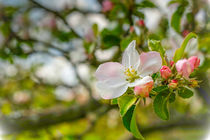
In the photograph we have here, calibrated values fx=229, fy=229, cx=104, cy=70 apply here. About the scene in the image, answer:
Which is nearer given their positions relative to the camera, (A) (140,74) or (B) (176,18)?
(A) (140,74)

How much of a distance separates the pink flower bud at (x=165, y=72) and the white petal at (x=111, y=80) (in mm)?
124

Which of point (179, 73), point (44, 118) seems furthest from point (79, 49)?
point (179, 73)

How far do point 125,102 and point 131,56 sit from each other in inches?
7.2

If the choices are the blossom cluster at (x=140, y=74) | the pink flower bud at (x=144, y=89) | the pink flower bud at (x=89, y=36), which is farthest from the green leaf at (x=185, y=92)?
the pink flower bud at (x=89, y=36)

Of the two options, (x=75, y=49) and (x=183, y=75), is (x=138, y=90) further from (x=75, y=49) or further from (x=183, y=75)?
(x=75, y=49)

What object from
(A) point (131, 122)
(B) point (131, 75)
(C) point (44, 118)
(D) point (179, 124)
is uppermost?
(B) point (131, 75)

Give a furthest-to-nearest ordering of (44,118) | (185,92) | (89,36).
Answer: (44,118) → (89,36) → (185,92)

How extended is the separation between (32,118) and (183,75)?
1623mm

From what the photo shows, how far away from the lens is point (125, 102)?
2.25 ft

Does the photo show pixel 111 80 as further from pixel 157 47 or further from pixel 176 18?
pixel 176 18

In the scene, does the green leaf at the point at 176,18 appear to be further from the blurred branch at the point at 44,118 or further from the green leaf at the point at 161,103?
the blurred branch at the point at 44,118

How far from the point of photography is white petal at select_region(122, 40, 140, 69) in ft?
2.57

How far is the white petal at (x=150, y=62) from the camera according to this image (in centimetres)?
72

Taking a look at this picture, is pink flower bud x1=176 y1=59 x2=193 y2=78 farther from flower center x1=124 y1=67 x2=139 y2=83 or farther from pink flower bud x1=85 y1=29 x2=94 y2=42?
pink flower bud x1=85 y1=29 x2=94 y2=42
